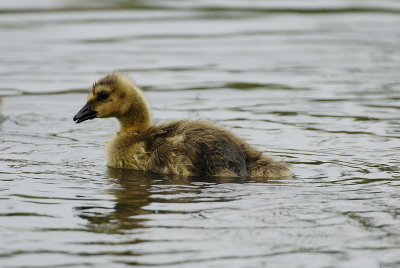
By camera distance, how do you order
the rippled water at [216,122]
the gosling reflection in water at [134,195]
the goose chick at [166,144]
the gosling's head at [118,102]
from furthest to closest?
the gosling's head at [118,102], the goose chick at [166,144], the gosling reflection in water at [134,195], the rippled water at [216,122]

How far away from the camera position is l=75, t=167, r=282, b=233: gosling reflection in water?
22.1ft

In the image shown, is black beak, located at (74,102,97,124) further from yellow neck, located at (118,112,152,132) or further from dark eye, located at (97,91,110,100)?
yellow neck, located at (118,112,152,132)

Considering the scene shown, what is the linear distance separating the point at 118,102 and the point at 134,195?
1827mm

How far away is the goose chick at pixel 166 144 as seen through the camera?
825 cm

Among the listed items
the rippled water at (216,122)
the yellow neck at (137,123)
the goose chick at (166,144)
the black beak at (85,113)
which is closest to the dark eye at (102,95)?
the goose chick at (166,144)

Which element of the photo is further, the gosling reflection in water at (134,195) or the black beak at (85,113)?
the black beak at (85,113)


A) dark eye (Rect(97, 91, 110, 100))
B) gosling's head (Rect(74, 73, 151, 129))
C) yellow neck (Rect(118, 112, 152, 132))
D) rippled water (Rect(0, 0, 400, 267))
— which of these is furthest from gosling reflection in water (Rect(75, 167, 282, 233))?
dark eye (Rect(97, 91, 110, 100))

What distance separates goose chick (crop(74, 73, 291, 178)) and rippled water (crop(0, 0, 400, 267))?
171mm

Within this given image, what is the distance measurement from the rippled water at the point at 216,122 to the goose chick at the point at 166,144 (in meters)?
0.17

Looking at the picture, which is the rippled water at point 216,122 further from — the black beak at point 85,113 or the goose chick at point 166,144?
the black beak at point 85,113

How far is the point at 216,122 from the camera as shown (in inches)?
452

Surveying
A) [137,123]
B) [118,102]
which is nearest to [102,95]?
[118,102]

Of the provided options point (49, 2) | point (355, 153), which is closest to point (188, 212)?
point (355, 153)

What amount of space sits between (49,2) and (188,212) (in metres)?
18.2
